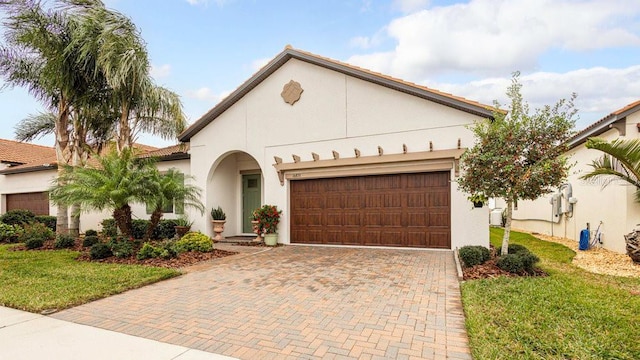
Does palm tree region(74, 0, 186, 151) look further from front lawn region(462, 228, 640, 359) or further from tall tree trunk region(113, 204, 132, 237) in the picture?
front lawn region(462, 228, 640, 359)

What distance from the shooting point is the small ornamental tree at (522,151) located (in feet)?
22.8

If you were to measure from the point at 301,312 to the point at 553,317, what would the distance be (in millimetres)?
3544

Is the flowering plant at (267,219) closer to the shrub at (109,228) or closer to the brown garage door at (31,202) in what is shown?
the shrub at (109,228)

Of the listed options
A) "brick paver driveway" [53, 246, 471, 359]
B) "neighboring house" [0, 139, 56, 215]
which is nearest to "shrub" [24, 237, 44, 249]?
"neighboring house" [0, 139, 56, 215]

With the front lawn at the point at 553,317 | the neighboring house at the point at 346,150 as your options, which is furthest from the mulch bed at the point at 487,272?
the neighboring house at the point at 346,150

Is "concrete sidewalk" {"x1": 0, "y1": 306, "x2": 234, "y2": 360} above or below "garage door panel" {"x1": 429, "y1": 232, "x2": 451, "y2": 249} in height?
below

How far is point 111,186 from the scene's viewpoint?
9.23 metres

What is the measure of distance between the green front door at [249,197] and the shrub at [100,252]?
6138 millimetres

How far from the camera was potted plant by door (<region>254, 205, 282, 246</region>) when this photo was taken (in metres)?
12.0

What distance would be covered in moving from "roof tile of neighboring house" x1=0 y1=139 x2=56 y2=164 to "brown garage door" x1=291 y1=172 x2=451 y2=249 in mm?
22042

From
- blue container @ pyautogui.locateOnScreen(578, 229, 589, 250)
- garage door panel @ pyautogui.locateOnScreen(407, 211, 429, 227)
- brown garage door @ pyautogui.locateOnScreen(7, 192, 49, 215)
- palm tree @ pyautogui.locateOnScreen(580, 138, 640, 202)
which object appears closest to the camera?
palm tree @ pyautogui.locateOnScreen(580, 138, 640, 202)

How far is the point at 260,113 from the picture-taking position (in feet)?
42.5

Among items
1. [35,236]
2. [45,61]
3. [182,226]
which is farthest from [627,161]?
[35,236]

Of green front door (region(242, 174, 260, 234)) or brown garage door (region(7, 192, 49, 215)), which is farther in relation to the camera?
brown garage door (region(7, 192, 49, 215))
